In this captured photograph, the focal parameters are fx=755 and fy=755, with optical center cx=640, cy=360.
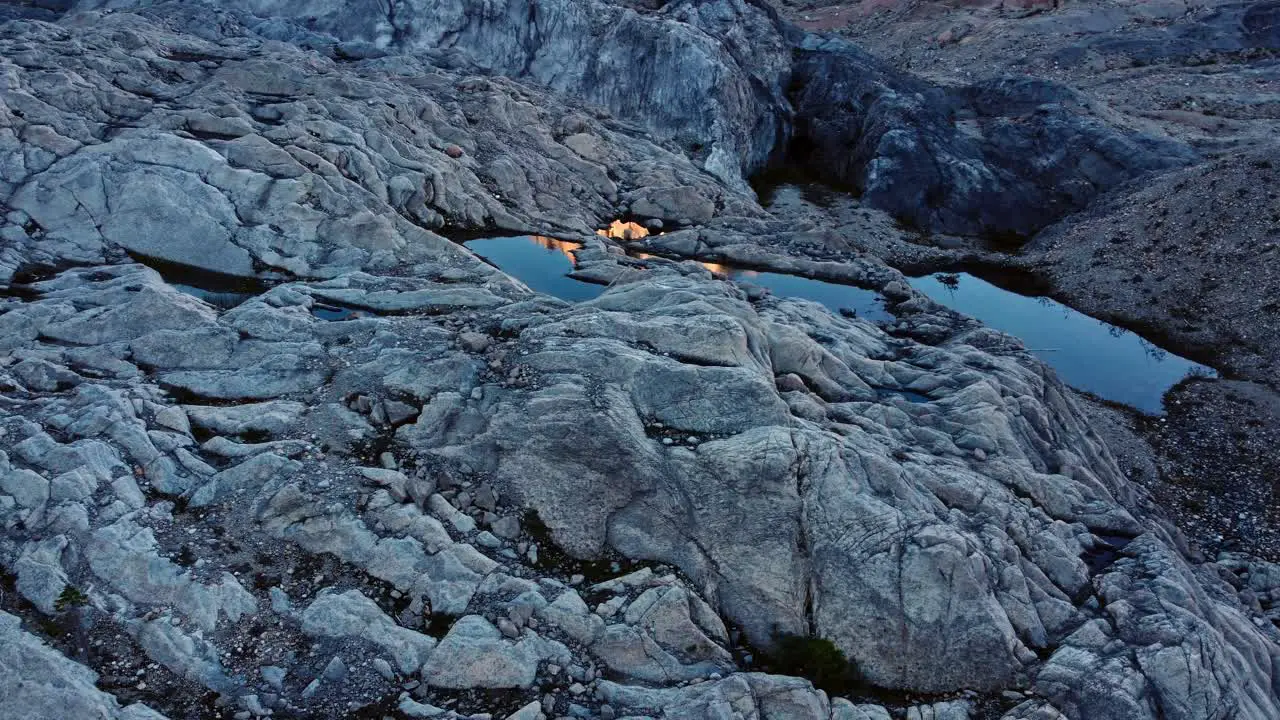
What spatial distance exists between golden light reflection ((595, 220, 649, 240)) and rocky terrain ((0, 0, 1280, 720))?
1.39 meters

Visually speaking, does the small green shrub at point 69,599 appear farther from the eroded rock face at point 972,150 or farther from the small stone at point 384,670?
the eroded rock face at point 972,150

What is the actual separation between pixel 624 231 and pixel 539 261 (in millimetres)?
9544

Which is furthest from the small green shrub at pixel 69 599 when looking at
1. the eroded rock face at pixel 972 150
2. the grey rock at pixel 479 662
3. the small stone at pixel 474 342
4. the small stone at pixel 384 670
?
the eroded rock face at pixel 972 150

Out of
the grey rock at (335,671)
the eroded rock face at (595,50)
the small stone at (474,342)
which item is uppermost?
the eroded rock face at (595,50)

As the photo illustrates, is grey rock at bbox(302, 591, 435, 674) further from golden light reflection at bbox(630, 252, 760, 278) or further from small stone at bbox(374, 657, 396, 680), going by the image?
golden light reflection at bbox(630, 252, 760, 278)

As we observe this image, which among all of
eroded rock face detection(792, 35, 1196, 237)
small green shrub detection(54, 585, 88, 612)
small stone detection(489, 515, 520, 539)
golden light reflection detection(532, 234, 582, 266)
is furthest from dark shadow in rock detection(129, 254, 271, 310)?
eroded rock face detection(792, 35, 1196, 237)

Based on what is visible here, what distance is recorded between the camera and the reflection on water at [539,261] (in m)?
35.7

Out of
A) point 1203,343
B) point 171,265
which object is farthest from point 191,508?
point 1203,343

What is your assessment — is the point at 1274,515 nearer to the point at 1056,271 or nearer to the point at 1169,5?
the point at 1056,271

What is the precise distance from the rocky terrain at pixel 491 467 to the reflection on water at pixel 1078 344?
2.47 meters

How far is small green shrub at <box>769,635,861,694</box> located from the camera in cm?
1839

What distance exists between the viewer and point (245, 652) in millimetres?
16125

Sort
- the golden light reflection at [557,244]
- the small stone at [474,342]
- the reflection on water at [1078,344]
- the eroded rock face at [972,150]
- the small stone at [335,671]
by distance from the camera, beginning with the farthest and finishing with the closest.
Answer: the eroded rock face at [972,150] → the reflection on water at [1078,344] → the golden light reflection at [557,244] → the small stone at [474,342] → the small stone at [335,671]

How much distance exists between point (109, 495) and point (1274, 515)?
42962mm
